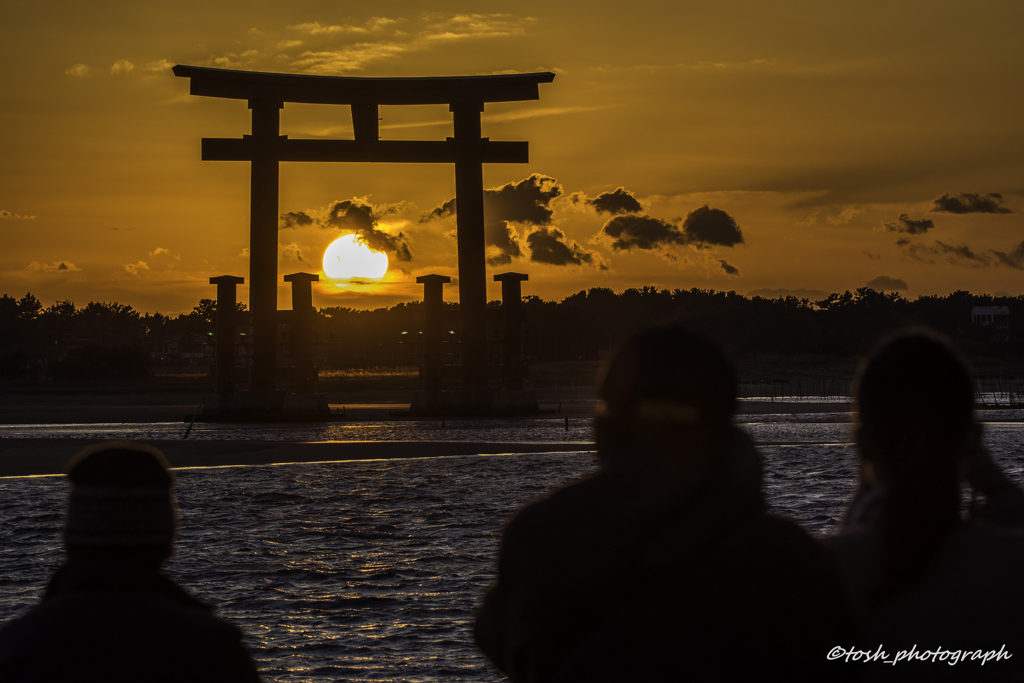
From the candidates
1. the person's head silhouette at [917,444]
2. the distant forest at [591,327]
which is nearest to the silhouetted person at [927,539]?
the person's head silhouette at [917,444]

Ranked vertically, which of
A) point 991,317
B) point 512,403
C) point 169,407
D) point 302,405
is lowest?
point 169,407

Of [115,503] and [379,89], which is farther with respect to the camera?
[379,89]

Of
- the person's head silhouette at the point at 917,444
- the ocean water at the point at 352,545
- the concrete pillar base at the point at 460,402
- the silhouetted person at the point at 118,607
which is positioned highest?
the person's head silhouette at the point at 917,444

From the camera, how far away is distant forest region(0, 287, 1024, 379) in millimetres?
97438

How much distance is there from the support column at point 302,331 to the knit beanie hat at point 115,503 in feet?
91.1

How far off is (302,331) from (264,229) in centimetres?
338

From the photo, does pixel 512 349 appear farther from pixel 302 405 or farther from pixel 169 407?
pixel 169 407

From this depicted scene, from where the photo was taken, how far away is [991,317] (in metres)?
123

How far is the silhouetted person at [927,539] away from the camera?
183cm

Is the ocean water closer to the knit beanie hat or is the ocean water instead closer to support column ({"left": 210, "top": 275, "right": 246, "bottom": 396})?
the knit beanie hat

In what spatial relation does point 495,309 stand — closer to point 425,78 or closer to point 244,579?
point 425,78

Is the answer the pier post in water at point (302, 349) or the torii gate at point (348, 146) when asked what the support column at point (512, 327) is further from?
the pier post in water at point (302, 349)

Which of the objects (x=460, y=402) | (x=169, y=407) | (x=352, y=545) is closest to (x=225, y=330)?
(x=460, y=402)

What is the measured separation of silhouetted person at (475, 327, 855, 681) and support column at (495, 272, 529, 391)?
27718mm
